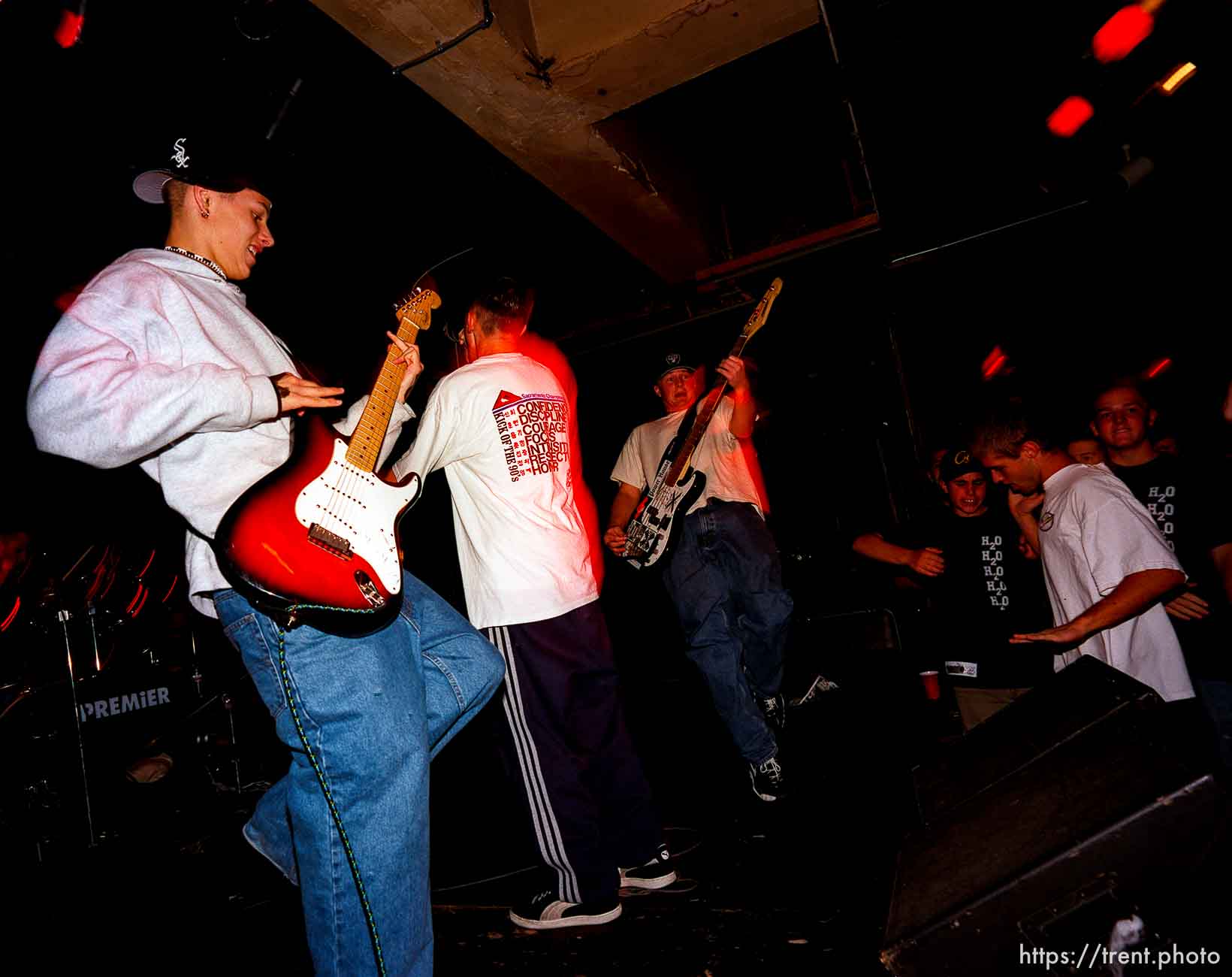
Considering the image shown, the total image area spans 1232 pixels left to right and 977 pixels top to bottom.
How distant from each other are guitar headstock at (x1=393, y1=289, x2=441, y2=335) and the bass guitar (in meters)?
2.27

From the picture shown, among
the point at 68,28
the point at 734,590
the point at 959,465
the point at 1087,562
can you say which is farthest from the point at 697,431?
the point at 68,28

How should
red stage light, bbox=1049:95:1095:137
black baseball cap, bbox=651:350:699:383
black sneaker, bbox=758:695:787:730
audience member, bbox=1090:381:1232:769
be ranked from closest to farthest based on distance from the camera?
1. audience member, bbox=1090:381:1232:769
2. black sneaker, bbox=758:695:787:730
3. black baseball cap, bbox=651:350:699:383
4. red stage light, bbox=1049:95:1095:137

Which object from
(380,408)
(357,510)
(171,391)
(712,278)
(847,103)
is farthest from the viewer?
(712,278)

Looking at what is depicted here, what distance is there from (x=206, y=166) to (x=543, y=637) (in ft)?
5.48

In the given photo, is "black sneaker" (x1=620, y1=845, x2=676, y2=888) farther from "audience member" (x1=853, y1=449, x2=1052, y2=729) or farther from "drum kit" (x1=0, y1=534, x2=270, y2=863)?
"drum kit" (x1=0, y1=534, x2=270, y2=863)

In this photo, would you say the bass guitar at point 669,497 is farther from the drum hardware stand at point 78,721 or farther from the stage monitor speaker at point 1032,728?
the drum hardware stand at point 78,721

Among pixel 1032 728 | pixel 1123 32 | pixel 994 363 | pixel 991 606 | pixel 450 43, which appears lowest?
pixel 1032 728

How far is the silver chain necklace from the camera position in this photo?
5.85 ft

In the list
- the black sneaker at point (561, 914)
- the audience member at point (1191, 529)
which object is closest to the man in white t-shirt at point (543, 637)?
the black sneaker at point (561, 914)

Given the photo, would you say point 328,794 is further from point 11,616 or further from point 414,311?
point 11,616

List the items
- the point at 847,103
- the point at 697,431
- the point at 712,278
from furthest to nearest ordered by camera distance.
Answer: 1. the point at 712,278
2. the point at 847,103
3. the point at 697,431

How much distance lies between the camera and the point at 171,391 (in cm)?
141

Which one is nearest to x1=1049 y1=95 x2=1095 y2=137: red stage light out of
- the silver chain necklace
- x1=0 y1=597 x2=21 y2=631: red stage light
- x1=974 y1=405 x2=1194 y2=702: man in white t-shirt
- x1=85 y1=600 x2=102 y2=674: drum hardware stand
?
x1=974 y1=405 x2=1194 y2=702: man in white t-shirt

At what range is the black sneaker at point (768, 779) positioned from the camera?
341 centimetres
